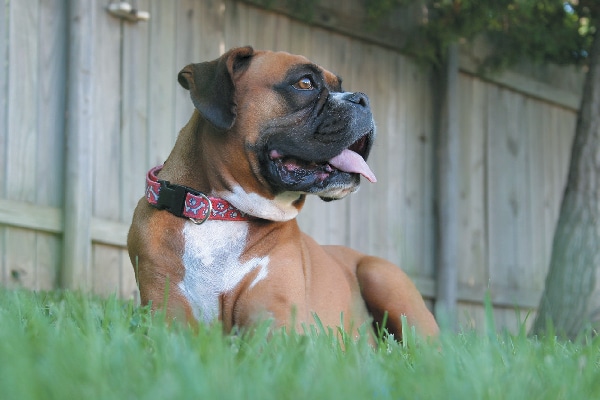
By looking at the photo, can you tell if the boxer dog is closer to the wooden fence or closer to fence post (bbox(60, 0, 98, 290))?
the wooden fence

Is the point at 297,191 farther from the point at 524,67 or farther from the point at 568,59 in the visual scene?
the point at 524,67

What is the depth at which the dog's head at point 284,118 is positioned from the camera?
3602mm

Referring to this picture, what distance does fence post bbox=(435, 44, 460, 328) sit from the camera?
8195mm

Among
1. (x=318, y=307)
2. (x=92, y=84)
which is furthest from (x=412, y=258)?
(x=318, y=307)

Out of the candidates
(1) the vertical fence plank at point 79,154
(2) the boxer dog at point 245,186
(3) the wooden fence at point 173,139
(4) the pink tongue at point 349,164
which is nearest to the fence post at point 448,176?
(3) the wooden fence at point 173,139

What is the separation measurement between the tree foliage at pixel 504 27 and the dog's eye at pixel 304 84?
3362 millimetres

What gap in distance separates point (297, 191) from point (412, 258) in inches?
178

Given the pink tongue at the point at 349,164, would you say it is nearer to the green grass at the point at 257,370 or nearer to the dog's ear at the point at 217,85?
the dog's ear at the point at 217,85

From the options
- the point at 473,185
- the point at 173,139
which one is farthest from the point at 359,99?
the point at 473,185

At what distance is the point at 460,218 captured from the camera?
8648 millimetres

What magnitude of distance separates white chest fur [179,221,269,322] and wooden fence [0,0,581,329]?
1.63ft

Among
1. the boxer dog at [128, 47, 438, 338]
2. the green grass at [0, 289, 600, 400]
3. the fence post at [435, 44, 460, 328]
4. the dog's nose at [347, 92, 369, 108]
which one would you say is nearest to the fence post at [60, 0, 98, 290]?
the boxer dog at [128, 47, 438, 338]

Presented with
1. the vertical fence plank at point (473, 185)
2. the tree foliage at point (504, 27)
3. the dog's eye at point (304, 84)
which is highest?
the tree foliage at point (504, 27)

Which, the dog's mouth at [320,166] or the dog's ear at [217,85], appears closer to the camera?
the dog's ear at [217,85]
